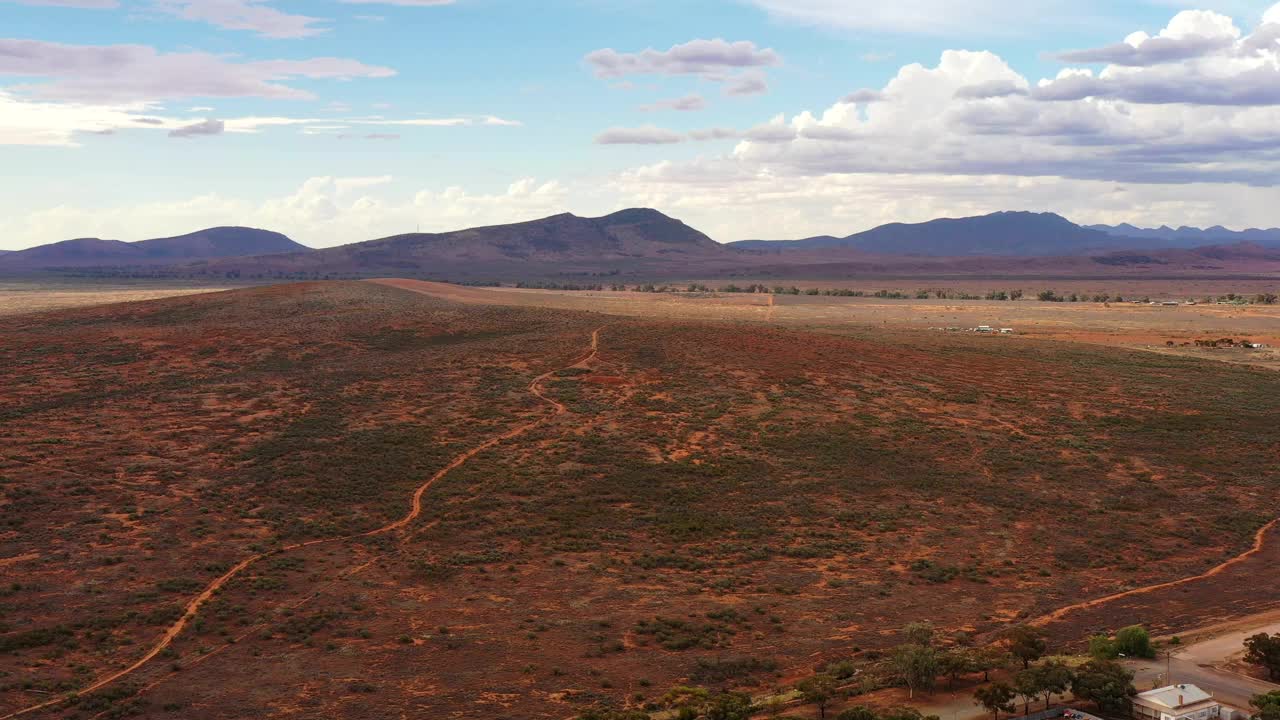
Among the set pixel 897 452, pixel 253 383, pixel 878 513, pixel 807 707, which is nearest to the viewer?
pixel 807 707

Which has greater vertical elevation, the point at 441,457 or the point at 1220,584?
the point at 441,457

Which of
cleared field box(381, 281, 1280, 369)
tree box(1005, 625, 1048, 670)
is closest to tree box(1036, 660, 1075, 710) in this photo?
tree box(1005, 625, 1048, 670)

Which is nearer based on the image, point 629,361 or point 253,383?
point 253,383

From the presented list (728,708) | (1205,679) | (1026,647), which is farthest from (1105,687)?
(728,708)

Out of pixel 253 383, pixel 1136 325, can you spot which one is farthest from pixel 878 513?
pixel 1136 325

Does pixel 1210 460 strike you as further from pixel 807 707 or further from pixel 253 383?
pixel 253 383

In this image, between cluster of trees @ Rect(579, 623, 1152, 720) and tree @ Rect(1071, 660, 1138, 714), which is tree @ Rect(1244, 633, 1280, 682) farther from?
tree @ Rect(1071, 660, 1138, 714)

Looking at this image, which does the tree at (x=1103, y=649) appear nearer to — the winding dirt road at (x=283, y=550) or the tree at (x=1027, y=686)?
the tree at (x=1027, y=686)
